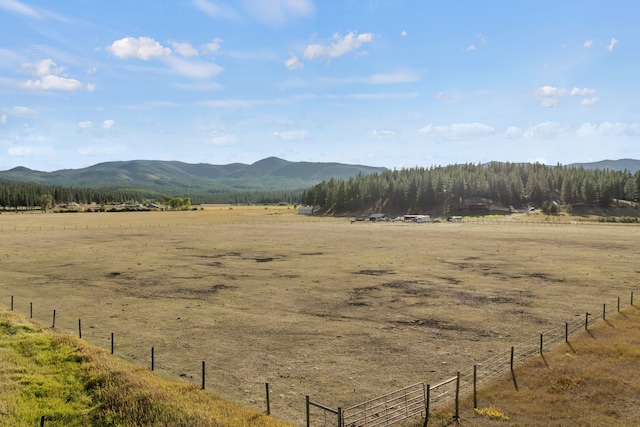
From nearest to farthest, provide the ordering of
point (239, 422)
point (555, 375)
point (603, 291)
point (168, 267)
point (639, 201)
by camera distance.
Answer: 1. point (239, 422)
2. point (555, 375)
3. point (603, 291)
4. point (168, 267)
5. point (639, 201)

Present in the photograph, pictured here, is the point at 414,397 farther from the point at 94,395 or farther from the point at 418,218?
the point at 418,218

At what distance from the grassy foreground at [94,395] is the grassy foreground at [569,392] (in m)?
8.47

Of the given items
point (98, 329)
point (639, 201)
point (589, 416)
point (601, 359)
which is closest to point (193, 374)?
point (98, 329)

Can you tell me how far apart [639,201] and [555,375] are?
18798 cm

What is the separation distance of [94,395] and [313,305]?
18.0m

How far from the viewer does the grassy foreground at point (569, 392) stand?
1684cm

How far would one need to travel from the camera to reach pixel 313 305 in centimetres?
3425

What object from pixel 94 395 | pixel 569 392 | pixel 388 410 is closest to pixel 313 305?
pixel 388 410

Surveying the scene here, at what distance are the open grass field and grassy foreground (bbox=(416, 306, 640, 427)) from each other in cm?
274

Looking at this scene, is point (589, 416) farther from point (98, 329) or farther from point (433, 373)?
point (98, 329)

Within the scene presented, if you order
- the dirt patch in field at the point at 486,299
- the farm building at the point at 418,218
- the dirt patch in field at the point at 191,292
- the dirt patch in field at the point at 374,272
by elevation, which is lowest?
the dirt patch in field at the point at 191,292

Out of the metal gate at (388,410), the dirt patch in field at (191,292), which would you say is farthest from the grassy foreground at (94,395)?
the dirt patch in field at (191,292)

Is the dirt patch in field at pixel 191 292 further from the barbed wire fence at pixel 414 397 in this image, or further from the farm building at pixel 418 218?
the farm building at pixel 418 218

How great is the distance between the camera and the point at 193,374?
69.4 feet
